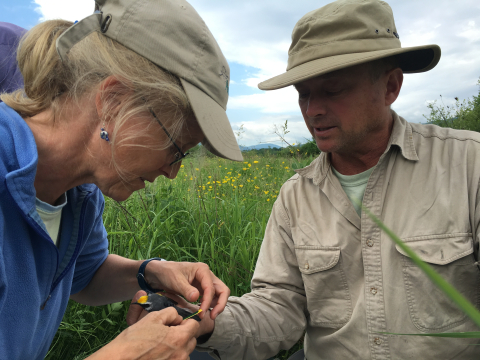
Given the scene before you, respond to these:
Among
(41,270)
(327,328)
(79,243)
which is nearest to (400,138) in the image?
(327,328)

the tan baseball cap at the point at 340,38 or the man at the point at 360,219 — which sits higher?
the tan baseball cap at the point at 340,38

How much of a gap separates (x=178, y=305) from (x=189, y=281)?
0.14 meters

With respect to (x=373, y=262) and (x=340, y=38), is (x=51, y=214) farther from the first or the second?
(x=340, y=38)

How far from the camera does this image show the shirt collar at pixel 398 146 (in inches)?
65.4

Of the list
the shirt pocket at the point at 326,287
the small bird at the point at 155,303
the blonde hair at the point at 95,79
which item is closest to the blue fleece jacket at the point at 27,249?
the blonde hair at the point at 95,79

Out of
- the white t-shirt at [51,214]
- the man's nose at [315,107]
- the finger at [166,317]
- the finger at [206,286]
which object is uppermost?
the man's nose at [315,107]

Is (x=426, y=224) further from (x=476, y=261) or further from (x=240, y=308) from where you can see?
(x=240, y=308)

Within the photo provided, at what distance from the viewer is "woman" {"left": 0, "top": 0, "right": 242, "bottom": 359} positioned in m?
1.08

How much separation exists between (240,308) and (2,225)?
1.09 metres

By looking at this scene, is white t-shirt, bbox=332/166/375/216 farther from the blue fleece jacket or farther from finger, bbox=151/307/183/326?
the blue fleece jacket

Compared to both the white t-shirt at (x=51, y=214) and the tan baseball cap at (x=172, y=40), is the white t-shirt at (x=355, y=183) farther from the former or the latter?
the white t-shirt at (x=51, y=214)

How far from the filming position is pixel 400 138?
5.53ft

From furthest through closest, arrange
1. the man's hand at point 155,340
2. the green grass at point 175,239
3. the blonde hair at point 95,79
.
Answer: the green grass at point 175,239
the blonde hair at point 95,79
the man's hand at point 155,340

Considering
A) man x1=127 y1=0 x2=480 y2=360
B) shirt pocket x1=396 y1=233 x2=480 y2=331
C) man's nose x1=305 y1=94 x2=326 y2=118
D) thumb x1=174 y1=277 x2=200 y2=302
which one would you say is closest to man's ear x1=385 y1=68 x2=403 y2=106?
man x1=127 y1=0 x2=480 y2=360
